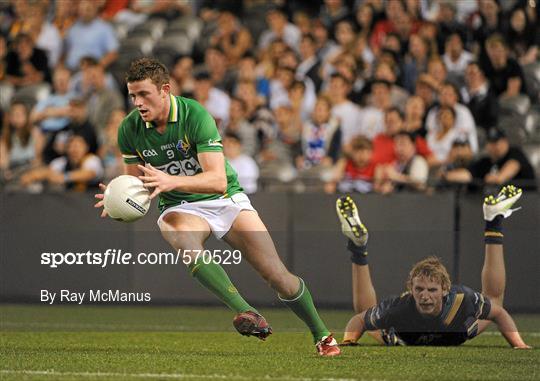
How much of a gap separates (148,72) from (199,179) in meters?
0.88

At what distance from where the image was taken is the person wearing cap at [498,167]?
13.3 m

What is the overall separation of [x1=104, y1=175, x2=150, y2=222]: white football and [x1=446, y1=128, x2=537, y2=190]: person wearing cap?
5.42 m

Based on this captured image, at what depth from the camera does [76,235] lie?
11039 millimetres

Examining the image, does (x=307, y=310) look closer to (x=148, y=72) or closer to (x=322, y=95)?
(x=148, y=72)

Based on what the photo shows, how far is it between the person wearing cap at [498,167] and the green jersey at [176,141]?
4.85m

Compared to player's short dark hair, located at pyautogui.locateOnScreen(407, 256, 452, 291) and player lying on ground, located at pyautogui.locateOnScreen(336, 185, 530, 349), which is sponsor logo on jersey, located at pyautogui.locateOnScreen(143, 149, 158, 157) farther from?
player's short dark hair, located at pyautogui.locateOnScreen(407, 256, 452, 291)

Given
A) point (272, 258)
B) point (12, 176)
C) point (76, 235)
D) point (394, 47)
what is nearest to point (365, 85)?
point (394, 47)

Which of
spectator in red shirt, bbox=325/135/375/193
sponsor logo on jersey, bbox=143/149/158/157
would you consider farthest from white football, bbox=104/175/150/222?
spectator in red shirt, bbox=325/135/375/193

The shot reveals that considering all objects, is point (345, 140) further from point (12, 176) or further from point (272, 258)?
point (272, 258)

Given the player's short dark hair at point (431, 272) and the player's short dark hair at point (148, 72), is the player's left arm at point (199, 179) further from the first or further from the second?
the player's short dark hair at point (431, 272)

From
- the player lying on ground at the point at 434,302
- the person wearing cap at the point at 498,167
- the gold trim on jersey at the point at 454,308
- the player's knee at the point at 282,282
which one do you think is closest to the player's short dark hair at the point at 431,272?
the player lying on ground at the point at 434,302

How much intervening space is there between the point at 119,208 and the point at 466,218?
216 inches

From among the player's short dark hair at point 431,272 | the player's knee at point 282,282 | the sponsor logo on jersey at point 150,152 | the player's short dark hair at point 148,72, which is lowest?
the player's short dark hair at point 431,272

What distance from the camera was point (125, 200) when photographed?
27.7 ft
